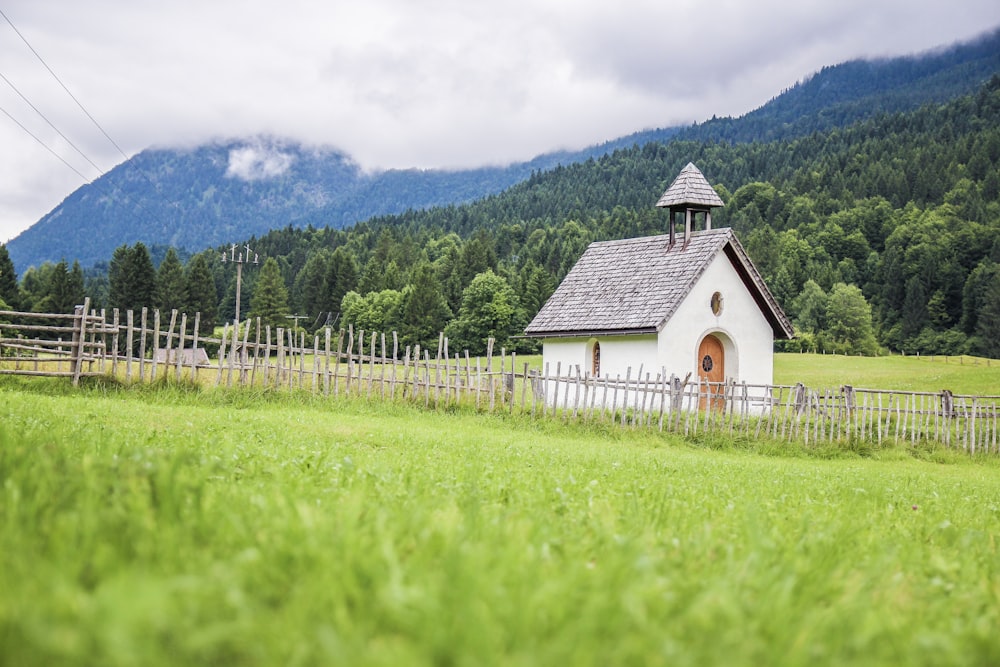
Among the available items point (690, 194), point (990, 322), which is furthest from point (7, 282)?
point (990, 322)

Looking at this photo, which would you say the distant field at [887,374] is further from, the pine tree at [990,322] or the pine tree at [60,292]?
the pine tree at [60,292]

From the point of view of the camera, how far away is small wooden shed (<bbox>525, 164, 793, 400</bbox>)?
3159cm

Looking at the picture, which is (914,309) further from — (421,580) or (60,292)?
(421,580)

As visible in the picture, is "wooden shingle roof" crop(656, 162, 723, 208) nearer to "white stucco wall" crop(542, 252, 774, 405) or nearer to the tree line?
"white stucco wall" crop(542, 252, 774, 405)

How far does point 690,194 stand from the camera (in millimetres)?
33719

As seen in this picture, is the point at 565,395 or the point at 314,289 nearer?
the point at 565,395

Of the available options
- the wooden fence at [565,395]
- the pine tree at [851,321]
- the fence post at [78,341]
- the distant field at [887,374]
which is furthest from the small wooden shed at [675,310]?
the pine tree at [851,321]

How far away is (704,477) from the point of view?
11.4 meters

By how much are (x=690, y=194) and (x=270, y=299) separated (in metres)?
83.7

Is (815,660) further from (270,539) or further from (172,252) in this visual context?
(172,252)

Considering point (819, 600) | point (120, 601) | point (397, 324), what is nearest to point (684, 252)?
point (819, 600)

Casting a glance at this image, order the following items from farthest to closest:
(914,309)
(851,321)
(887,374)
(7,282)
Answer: (914,309), (851,321), (7,282), (887,374)

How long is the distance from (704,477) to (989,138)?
153897 millimetres

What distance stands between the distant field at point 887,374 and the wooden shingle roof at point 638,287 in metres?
12.3
